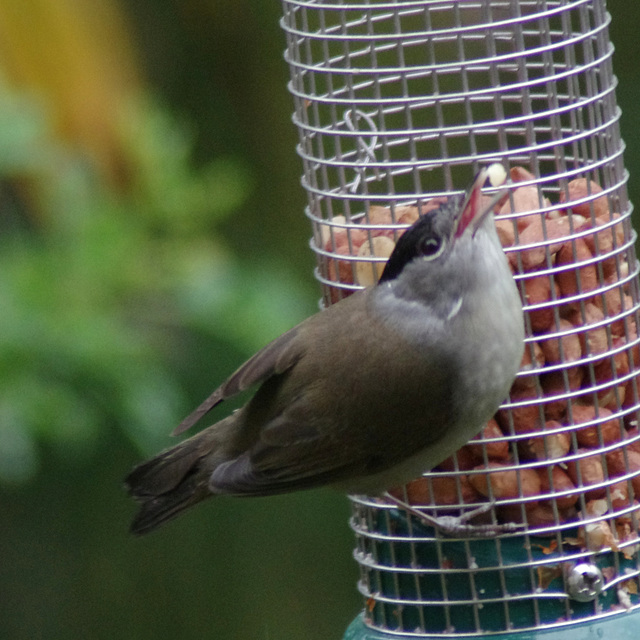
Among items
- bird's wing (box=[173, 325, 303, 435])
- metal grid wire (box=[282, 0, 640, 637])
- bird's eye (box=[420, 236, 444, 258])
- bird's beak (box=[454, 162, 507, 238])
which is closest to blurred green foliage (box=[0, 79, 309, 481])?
bird's wing (box=[173, 325, 303, 435])

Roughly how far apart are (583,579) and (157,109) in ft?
8.66

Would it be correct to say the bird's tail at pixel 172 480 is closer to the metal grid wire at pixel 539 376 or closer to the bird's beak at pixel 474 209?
the metal grid wire at pixel 539 376

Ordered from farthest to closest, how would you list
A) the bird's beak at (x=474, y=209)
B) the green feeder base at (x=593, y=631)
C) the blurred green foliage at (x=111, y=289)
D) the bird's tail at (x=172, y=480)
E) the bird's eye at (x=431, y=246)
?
the blurred green foliage at (x=111, y=289) → the bird's tail at (x=172, y=480) → the green feeder base at (x=593, y=631) → the bird's eye at (x=431, y=246) → the bird's beak at (x=474, y=209)

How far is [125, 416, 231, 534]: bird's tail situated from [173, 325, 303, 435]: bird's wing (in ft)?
0.94

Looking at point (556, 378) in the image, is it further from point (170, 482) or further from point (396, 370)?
point (170, 482)

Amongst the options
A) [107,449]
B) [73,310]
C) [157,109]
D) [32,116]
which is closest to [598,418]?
[73,310]

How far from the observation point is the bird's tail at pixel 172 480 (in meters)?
3.76

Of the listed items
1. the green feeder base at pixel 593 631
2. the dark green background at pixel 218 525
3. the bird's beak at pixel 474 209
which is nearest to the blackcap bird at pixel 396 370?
the bird's beak at pixel 474 209

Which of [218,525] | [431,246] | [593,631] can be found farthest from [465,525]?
[218,525]

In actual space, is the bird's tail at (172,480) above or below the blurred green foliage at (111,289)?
below

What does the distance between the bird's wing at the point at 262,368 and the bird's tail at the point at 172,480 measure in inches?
11.2

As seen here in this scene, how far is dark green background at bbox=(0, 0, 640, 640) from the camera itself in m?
6.64

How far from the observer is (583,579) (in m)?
3.41

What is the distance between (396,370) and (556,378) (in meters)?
0.54
